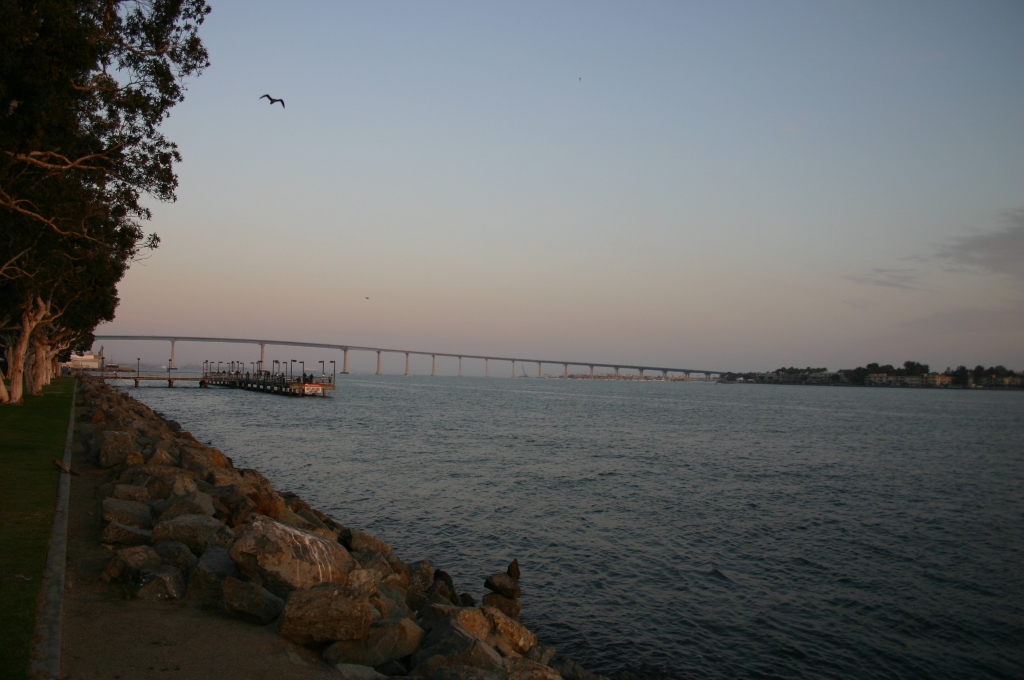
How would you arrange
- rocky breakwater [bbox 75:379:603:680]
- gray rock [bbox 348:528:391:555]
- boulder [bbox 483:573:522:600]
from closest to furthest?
rocky breakwater [bbox 75:379:603:680]
boulder [bbox 483:573:522:600]
gray rock [bbox 348:528:391:555]

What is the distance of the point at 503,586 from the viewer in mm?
13227

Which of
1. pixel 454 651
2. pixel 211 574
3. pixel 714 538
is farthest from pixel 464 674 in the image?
pixel 714 538

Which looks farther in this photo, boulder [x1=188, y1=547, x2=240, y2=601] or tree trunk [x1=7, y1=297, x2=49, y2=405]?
→ tree trunk [x1=7, y1=297, x2=49, y2=405]

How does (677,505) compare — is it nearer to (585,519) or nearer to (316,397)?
(585,519)

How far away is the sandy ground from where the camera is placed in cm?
630

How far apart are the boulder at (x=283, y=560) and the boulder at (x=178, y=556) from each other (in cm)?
77

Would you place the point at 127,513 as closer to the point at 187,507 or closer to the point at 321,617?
the point at 187,507

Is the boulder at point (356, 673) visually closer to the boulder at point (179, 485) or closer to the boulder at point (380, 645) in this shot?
the boulder at point (380, 645)

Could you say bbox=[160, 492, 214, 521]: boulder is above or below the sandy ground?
above

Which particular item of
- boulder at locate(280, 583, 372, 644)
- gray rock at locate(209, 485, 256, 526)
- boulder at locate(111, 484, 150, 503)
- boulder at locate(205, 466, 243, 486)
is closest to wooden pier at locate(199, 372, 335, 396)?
boulder at locate(205, 466, 243, 486)

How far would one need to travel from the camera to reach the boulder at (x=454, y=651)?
24.2 ft

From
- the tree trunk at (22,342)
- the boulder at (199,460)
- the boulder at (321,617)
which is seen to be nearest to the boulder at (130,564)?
the boulder at (321,617)

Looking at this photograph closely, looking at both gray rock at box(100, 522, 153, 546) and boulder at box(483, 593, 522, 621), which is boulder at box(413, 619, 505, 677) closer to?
gray rock at box(100, 522, 153, 546)

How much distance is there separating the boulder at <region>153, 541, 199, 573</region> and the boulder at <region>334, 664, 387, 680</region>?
301cm
